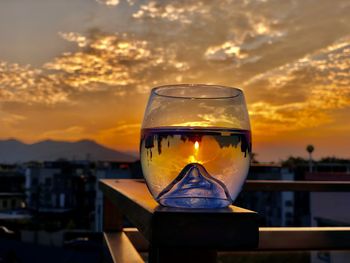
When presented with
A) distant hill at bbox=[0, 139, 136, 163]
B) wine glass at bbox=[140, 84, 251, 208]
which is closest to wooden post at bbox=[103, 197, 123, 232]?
wine glass at bbox=[140, 84, 251, 208]

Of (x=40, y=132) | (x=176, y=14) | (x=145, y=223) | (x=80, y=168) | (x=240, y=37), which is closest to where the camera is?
(x=145, y=223)

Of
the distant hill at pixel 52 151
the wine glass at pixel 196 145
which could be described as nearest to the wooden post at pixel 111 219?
the wine glass at pixel 196 145

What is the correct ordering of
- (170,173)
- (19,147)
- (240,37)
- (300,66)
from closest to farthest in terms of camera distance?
1. (170,173)
2. (240,37)
3. (300,66)
4. (19,147)

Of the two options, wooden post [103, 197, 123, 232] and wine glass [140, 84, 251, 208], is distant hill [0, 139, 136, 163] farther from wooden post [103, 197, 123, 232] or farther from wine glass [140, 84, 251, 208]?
wine glass [140, 84, 251, 208]

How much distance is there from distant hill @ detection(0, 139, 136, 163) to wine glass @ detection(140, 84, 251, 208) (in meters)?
64.4

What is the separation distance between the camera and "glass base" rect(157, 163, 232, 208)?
527 mm

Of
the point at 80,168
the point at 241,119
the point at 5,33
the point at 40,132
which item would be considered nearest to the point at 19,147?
the point at 80,168

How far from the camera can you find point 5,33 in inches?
320

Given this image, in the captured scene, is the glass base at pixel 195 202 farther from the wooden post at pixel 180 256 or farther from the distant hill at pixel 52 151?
the distant hill at pixel 52 151

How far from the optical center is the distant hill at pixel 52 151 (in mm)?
68144

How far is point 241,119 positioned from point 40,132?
2558 cm

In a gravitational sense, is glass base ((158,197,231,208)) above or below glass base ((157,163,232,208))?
below

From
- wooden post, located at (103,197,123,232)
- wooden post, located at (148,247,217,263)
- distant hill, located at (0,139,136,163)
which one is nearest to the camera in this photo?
wooden post, located at (148,247,217,263)

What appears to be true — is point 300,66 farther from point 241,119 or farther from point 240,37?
point 241,119
